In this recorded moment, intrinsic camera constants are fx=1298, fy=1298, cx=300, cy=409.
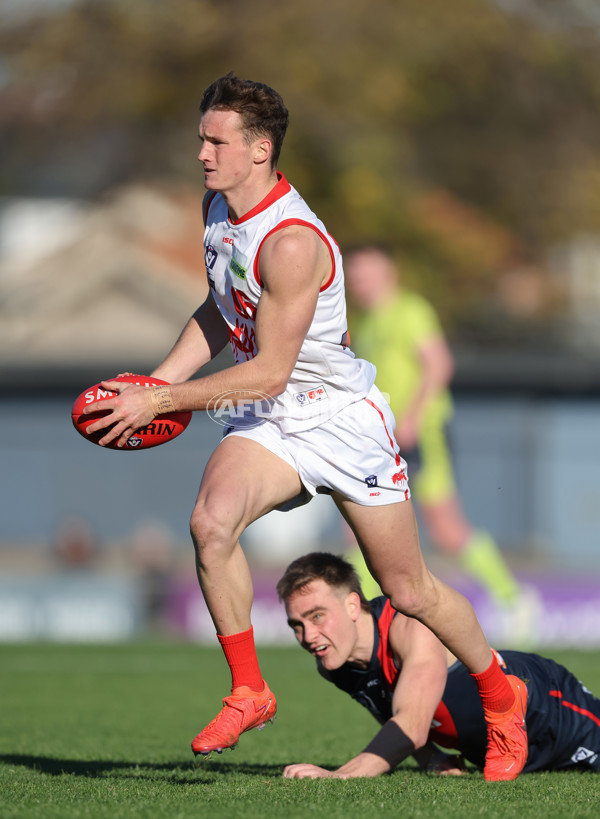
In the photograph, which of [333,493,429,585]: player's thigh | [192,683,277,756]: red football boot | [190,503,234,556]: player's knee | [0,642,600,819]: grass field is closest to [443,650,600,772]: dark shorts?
[0,642,600,819]: grass field

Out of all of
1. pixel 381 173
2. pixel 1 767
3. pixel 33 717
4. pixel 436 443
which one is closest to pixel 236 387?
pixel 1 767

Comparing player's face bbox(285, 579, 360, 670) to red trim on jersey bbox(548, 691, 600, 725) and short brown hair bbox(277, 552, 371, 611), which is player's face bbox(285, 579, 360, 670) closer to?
short brown hair bbox(277, 552, 371, 611)

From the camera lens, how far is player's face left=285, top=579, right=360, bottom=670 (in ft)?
16.3

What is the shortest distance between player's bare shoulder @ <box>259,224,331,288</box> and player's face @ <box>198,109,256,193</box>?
29cm

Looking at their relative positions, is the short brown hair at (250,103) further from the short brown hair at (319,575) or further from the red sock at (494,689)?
the red sock at (494,689)

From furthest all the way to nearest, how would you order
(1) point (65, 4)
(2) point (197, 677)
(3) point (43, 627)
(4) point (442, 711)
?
(1) point (65, 4) < (3) point (43, 627) < (2) point (197, 677) < (4) point (442, 711)

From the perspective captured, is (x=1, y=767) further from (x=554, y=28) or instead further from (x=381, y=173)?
(x=554, y=28)

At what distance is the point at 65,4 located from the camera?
2588 centimetres

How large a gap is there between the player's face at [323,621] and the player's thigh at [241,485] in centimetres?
47

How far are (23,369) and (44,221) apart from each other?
21.5 m

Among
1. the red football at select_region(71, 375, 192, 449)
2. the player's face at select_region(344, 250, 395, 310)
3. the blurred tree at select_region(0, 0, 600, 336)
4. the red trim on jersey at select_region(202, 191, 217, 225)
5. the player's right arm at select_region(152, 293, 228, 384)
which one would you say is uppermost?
the blurred tree at select_region(0, 0, 600, 336)

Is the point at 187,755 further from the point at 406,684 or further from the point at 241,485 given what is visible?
the point at 241,485

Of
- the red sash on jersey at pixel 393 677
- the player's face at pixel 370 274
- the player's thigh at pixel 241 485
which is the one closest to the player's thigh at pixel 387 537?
the player's thigh at pixel 241 485

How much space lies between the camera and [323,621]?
4.98 m
